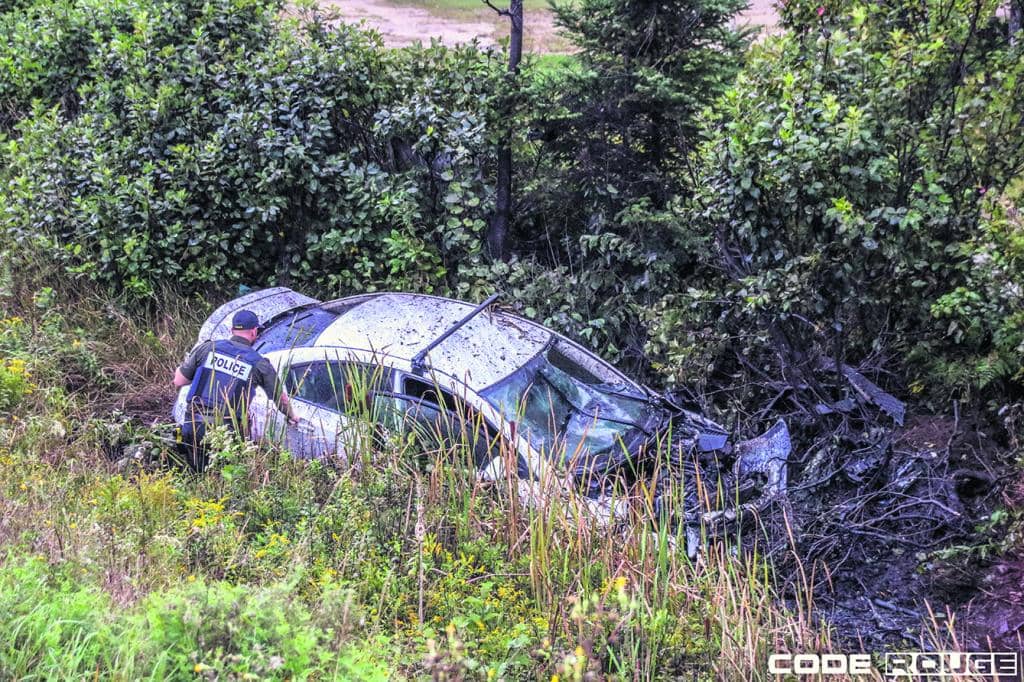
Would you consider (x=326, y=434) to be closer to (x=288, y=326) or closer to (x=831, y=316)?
(x=288, y=326)

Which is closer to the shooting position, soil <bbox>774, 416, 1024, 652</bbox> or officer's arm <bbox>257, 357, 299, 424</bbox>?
soil <bbox>774, 416, 1024, 652</bbox>

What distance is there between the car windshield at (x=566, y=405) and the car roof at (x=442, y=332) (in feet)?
0.38

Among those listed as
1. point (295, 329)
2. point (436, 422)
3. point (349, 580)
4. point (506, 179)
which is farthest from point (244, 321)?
point (506, 179)

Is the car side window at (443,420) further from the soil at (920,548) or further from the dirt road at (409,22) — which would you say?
the dirt road at (409,22)

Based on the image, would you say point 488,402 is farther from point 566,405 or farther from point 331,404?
point 331,404

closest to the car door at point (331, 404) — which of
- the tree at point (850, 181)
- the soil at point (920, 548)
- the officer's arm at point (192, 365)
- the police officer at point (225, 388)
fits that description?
the police officer at point (225, 388)

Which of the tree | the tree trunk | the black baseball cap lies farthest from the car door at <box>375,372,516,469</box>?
the tree trunk

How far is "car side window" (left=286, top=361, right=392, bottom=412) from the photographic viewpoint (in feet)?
17.2

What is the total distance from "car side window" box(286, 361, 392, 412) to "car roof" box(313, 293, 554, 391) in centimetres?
20

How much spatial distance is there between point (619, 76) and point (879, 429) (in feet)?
13.0

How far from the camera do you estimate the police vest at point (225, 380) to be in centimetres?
557

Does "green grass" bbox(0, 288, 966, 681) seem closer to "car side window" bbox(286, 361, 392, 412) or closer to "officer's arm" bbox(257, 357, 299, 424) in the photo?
"car side window" bbox(286, 361, 392, 412)

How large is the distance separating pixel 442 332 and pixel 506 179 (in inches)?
116

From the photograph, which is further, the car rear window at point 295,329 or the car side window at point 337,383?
the car rear window at point 295,329
